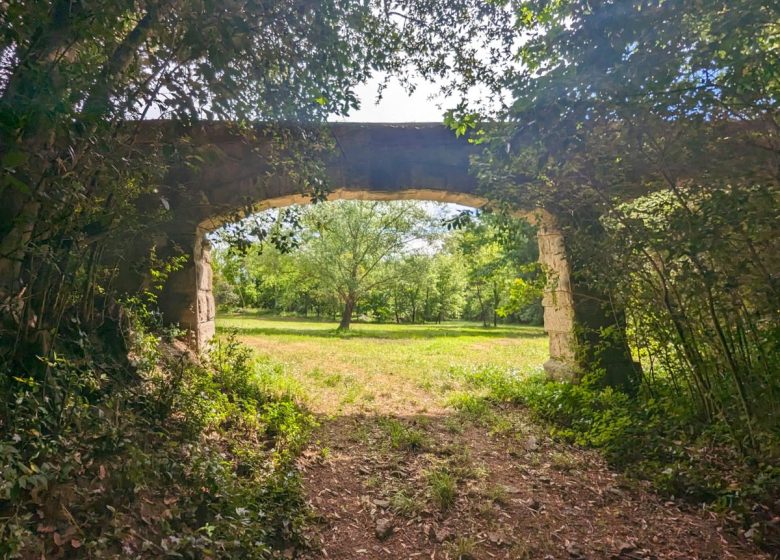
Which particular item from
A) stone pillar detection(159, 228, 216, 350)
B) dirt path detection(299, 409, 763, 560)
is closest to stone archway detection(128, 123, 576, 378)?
stone pillar detection(159, 228, 216, 350)

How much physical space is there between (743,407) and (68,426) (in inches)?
172

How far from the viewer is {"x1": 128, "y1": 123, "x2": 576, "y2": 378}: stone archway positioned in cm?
523

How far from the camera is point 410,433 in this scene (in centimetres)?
437

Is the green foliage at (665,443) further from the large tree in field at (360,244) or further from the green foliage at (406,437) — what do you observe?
the large tree in field at (360,244)

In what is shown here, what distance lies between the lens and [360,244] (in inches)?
695

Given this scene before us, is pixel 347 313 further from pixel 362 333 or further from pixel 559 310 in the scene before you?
pixel 559 310

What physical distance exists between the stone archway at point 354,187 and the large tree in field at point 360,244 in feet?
36.3

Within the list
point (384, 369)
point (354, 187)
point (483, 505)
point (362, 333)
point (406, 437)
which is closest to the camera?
point (483, 505)

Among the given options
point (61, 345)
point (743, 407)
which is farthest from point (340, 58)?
point (743, 407)

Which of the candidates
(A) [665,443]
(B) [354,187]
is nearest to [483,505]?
(A) [665,443]

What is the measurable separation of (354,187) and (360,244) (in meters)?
12.0

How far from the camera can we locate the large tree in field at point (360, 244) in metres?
17.3

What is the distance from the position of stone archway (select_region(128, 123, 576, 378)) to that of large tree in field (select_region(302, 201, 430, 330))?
36.3 feet

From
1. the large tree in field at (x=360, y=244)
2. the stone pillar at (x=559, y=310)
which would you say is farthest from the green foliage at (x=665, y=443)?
the large tree in field at (x=360, y=244)
